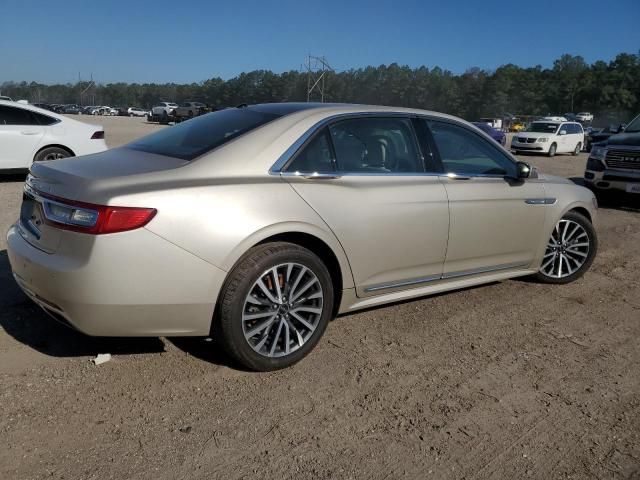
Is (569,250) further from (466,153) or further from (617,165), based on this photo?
(617,165)

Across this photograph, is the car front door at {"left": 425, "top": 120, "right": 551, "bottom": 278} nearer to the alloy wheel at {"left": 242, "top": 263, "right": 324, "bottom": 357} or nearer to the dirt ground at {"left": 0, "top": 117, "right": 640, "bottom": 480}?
the dirt ground at {"left": 0, "top": 117, "right": 640, "bottom": 480}

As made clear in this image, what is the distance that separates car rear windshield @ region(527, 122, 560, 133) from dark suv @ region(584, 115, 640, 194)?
15976 mm

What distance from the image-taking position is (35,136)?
31.4 feet

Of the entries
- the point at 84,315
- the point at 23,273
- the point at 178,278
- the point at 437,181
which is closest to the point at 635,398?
the point at 437,181

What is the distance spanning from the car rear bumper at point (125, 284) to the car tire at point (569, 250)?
3361 mm

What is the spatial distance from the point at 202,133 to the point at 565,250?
3.51 meters

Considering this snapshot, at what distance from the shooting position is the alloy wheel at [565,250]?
5.13m

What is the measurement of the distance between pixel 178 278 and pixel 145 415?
2.33 ft

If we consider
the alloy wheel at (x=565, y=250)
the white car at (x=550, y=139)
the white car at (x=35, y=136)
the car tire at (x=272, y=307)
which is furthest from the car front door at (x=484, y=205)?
the white car at (x=550, y=139)

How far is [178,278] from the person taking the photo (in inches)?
115

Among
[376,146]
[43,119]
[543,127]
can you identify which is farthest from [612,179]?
[543,127]

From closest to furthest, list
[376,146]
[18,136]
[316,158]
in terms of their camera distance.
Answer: [316,158] < [376,146] < [18,136]

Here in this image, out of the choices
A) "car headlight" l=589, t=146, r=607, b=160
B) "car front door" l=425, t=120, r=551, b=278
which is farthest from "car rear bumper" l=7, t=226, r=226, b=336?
"car headlight" l=589, t=146, r=607, b=160

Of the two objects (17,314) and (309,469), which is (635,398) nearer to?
(309,469)
